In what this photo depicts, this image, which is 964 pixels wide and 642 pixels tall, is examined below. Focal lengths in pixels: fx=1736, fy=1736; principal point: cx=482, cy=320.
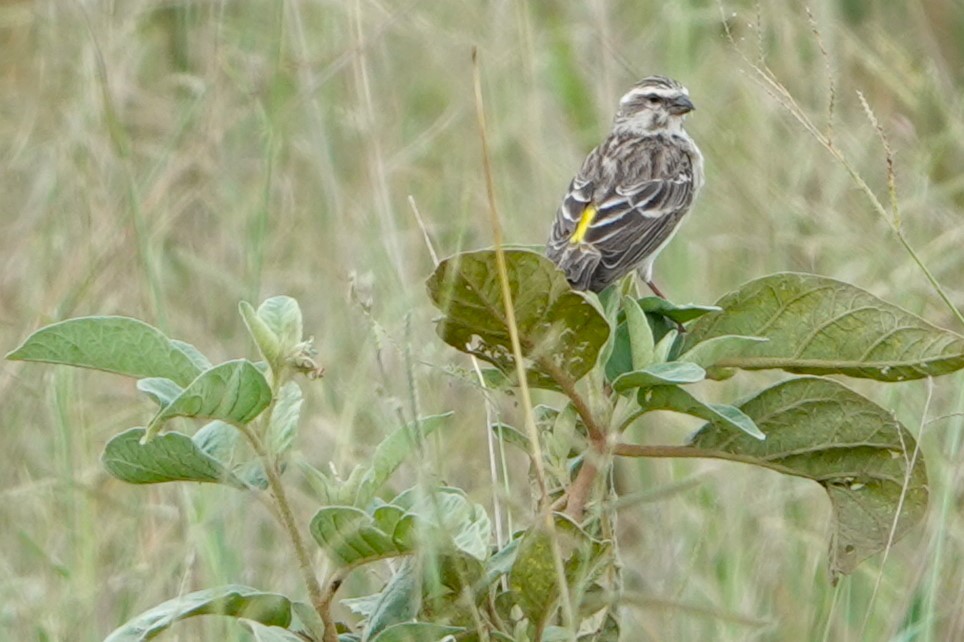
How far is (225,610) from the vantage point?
6.63 ft

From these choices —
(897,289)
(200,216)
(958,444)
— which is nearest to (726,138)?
(897,289)

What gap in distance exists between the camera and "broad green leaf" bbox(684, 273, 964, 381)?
2215 millimetres

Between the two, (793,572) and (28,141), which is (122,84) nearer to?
(28,141)

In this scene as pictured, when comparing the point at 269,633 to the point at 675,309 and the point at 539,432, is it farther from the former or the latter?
the point at 675,309

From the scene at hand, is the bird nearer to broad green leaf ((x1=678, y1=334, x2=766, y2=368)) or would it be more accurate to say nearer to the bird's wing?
the bird's wing

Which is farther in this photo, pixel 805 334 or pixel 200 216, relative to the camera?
pixel 200 216

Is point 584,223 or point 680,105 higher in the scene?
point 680,105

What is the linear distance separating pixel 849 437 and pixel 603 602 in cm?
39

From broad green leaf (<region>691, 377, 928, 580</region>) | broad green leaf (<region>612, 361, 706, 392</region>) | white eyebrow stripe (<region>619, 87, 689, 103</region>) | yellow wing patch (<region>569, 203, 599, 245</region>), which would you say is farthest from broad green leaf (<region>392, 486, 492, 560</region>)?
white eyebrow stripe (<region>619, 87, 689, 103</region>)

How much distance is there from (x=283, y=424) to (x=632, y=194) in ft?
8.85

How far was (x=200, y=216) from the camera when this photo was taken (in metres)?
5.84

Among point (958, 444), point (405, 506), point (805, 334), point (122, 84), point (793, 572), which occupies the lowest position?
point (793, 572)

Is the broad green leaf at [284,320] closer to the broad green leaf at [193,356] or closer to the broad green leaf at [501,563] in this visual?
the broad green leaf at [193,356]

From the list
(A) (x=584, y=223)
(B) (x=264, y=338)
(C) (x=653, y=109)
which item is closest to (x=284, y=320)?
(B) (x=264, y=338)
